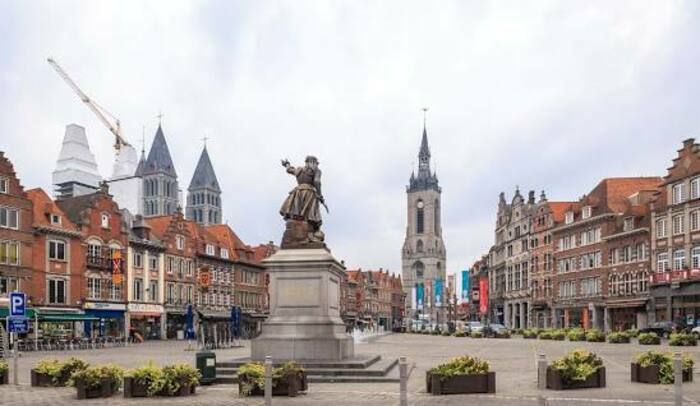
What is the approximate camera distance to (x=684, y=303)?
201ft

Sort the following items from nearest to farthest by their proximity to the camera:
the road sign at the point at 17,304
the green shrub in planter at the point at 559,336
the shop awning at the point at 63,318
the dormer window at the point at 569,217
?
the road sign at the point at 17,304 → the shop awning at the point at 63,318 → the green shrub in planter at the point at 559,336 → the dormer window at the point at 569,217

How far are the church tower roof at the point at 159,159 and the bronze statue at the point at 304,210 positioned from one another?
534 feet

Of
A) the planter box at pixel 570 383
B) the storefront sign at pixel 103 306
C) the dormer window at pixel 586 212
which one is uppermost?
the dormer window at pixel 586 212

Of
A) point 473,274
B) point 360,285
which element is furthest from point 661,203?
point 473,274

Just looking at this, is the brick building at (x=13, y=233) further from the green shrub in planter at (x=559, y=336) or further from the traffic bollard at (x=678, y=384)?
the traffic bollard at (x=678, y=384)

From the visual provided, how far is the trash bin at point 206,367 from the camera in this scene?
1938 centimetres

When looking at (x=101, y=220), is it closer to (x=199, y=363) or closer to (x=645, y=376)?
(x=199, y=363)

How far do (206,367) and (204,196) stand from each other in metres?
174

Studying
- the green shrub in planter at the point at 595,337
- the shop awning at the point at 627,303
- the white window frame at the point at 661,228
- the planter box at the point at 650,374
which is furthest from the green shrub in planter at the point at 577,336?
the planter box at the point at 650,374

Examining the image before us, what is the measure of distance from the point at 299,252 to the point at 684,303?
47.8m

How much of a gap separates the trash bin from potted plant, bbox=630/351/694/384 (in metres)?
10.4

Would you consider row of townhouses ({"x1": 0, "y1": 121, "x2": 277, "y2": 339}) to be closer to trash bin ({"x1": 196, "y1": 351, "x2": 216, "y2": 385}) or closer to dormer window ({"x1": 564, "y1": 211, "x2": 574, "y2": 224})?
trash bin ({"x1": 196, "y1": 351, "x2": 216, "y2": 385})

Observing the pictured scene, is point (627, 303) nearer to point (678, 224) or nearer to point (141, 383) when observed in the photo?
point (678, 224)

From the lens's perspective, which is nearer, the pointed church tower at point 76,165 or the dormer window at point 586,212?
the dormer window at point 586,212
